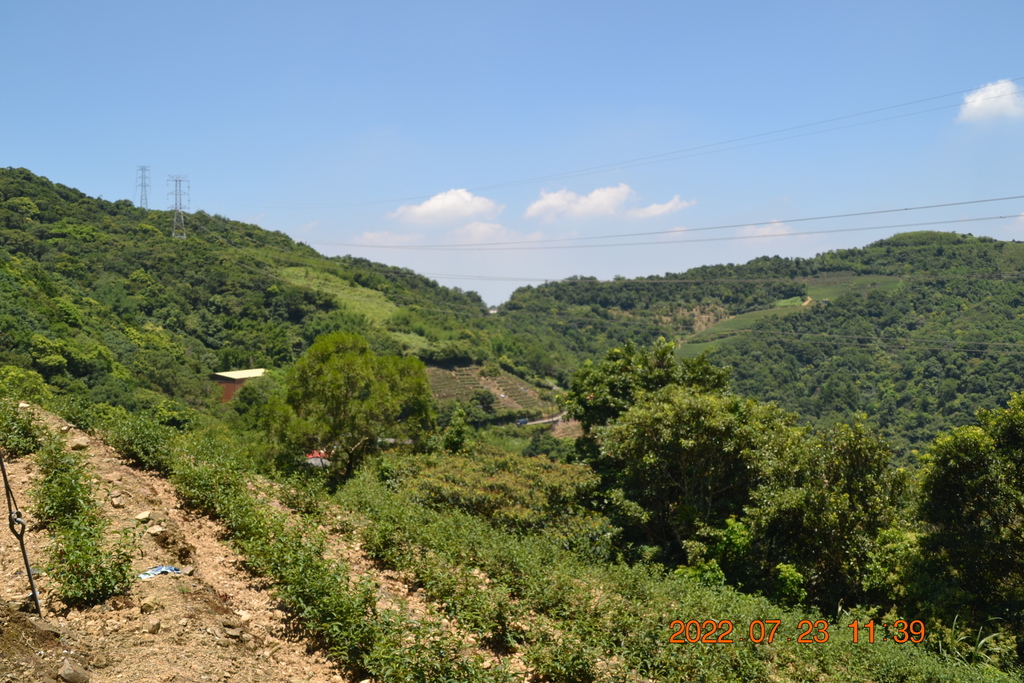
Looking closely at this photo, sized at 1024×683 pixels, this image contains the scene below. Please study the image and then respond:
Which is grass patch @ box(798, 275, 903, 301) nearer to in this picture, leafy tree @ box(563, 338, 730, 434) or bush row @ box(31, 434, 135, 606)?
leafy tree @ box(563, 338, 730, 434)

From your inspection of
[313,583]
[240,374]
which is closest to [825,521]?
[313,583]

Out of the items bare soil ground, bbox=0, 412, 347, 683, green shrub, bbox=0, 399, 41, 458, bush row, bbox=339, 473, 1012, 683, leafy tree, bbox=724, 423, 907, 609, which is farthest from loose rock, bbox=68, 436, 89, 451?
leafy tree, bbox=724, 423, 907, 609

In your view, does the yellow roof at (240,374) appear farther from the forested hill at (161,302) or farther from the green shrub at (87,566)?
the green shrub at (87,566)

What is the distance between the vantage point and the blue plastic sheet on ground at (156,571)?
616cm

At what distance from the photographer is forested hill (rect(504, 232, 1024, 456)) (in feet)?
178

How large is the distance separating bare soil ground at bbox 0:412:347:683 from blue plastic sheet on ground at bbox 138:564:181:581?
77mm

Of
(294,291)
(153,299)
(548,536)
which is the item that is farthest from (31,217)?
(548,536)

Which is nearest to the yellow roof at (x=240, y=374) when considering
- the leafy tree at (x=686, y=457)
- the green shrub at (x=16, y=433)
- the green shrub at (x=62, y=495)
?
the leafy tree at (x=686, y=457)

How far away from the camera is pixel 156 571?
20.8 ft

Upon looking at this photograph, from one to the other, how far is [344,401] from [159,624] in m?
11.1

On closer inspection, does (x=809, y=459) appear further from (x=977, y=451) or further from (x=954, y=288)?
(x=954, y=288)

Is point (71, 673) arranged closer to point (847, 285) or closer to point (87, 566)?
point (87, 566)

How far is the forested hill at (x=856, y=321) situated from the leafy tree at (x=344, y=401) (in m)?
28.7

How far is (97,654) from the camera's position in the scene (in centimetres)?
486
